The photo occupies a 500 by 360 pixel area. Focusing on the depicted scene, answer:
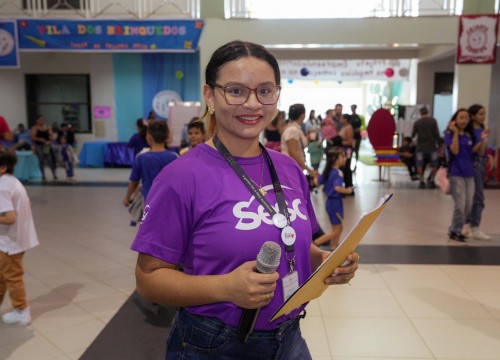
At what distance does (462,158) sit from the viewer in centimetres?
548

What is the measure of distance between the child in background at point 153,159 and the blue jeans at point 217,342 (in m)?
2.57

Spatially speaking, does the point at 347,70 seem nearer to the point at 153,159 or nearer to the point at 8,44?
the point at 8,44

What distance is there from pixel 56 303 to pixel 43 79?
1180 centimetres

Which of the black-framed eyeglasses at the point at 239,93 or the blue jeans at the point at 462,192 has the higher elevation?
the black-framed eyeglasses at the point at 239,93

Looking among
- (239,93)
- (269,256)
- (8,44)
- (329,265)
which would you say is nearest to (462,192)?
(329,265)

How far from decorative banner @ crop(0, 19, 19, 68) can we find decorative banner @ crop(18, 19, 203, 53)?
0.16m

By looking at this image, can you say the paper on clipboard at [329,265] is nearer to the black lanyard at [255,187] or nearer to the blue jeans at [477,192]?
the black lanyard at [255,187]

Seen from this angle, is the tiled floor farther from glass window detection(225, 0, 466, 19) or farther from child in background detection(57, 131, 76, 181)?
glass window detection(225, 0, 466, 19)

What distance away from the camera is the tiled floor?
3162mm

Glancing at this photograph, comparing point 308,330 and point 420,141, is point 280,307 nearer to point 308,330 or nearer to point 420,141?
point 308,330

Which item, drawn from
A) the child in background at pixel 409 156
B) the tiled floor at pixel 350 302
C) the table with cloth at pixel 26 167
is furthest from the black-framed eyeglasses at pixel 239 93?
the table with cloth at pixel 26 167

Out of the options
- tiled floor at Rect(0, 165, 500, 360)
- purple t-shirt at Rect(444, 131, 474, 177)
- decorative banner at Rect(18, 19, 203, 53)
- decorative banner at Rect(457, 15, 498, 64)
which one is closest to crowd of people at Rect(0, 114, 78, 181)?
decorative banner at Rect(18, 19, 203, 53)

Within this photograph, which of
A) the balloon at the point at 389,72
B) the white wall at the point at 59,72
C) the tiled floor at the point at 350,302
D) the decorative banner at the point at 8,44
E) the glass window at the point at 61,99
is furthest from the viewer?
the glass window at the point at 61,99

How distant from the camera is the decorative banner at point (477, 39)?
29.7ft
